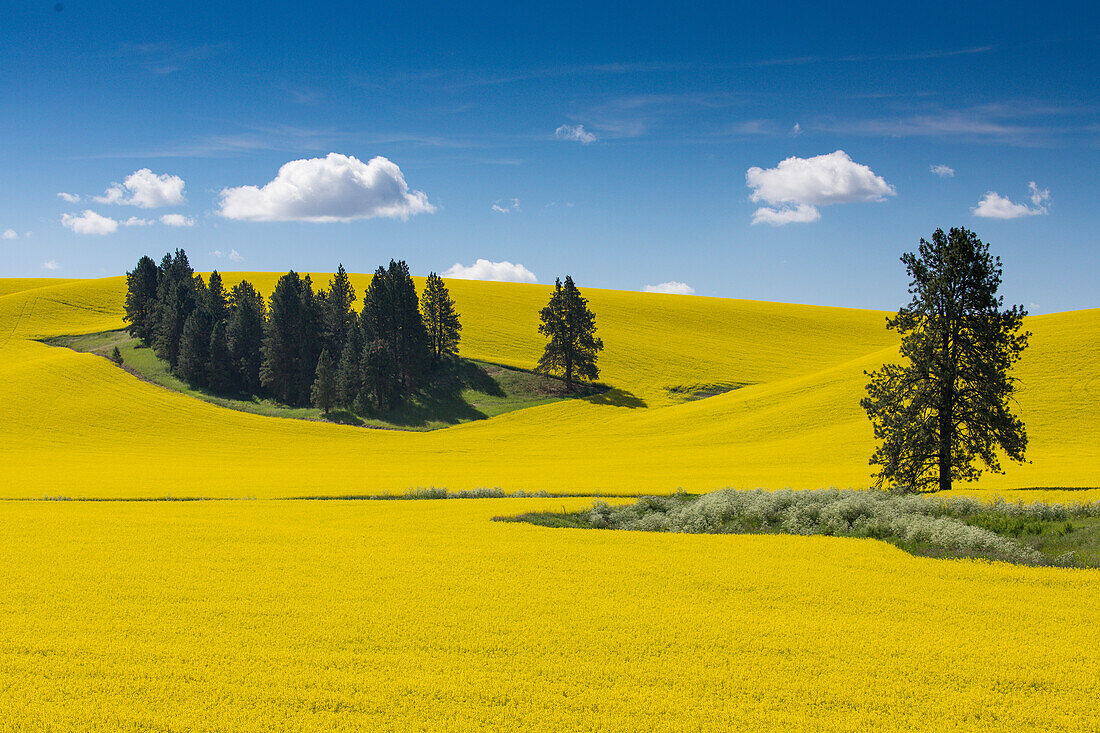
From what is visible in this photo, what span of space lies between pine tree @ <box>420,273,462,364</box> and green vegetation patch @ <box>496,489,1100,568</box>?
56954 millimetres

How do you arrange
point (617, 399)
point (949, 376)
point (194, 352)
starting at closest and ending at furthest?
point (949, 376)
point (617, 399)
point (194, 352)

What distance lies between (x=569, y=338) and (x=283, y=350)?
99.5ft

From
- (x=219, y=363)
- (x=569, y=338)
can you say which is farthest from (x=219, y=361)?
(x=569, y=338)

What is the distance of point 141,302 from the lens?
8956 cm

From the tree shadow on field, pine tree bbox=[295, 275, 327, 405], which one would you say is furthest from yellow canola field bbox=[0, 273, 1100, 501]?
pine tree bbox=[295, 275, 327, 405]

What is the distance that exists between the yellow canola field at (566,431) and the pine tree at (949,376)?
112 inches

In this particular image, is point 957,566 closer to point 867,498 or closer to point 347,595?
point 867,498

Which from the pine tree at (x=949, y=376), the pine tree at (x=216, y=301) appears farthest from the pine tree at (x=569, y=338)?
the pine tree at (x=949, y=376)

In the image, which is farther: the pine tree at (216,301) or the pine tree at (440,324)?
the pine tree at (216,301)

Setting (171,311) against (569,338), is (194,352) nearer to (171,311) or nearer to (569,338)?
(171,311)

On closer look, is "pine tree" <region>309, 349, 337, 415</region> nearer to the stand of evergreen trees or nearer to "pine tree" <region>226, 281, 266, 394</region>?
the stand of evergreen trees

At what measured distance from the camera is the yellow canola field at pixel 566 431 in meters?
31.2

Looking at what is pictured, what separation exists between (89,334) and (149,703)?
321 feet

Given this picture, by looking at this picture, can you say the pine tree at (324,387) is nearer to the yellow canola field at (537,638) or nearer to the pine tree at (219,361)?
the pine tree at (219,361)
